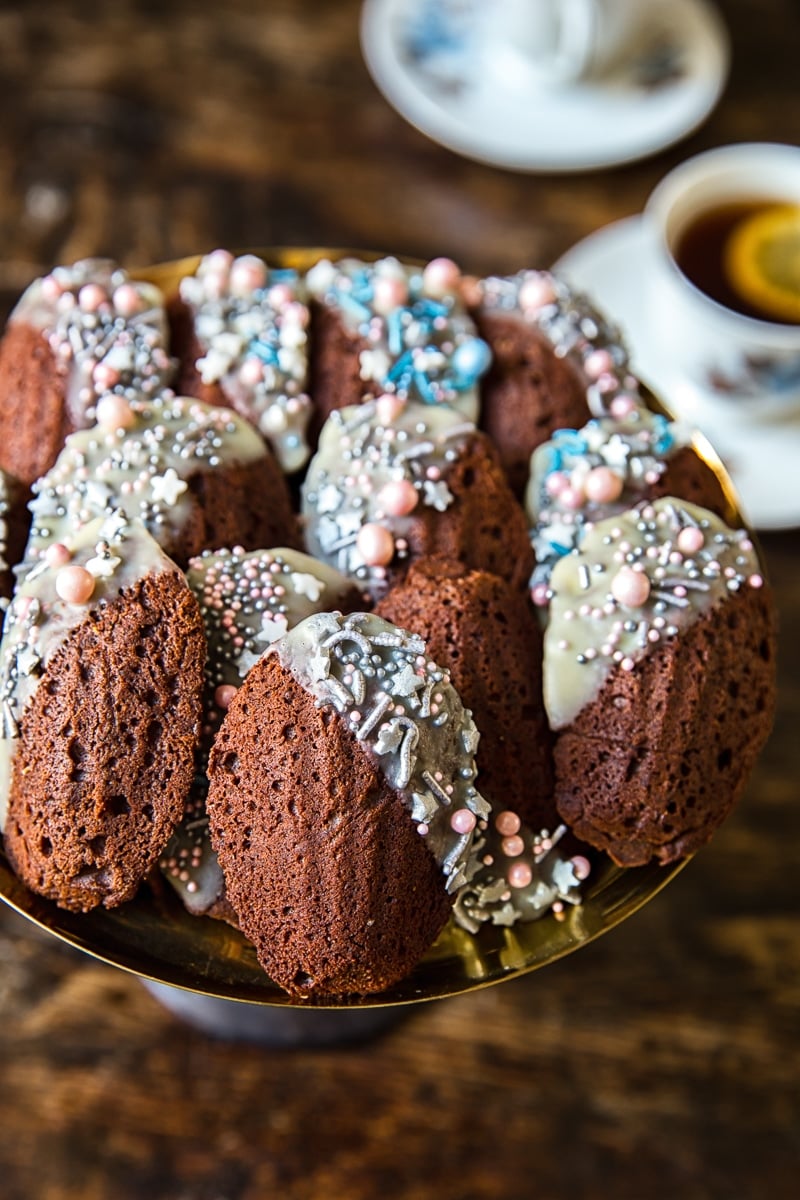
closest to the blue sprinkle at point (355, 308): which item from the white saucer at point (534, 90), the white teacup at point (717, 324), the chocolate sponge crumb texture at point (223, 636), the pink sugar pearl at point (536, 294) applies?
the pink sugar pearl at point (536, 294)

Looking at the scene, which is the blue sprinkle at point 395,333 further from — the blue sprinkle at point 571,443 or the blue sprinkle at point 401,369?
the blue sprinkle at point 571,443

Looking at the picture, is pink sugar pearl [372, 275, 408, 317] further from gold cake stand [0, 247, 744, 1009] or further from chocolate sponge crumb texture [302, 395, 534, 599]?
gold cake stand [0, 247, 744, 1009]

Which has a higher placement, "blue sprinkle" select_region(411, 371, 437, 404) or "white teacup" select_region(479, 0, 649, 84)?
"white teacup" select_region(479, 0, 649, 84)

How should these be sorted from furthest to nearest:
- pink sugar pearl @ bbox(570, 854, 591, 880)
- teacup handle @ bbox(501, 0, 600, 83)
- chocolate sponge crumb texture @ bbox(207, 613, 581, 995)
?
teacup handle @ bbox(501, 0, 600, 83)
pink sugar pearl @ bbox(570, 854, 591, 880)
chocolate sponge crumb texture @ bbox(207, 613, 581, 995)

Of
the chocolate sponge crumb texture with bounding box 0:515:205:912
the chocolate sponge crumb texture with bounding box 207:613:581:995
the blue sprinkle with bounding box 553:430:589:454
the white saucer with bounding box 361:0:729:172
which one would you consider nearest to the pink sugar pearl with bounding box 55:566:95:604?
the chocolate sponge crumb texture with bounding box 0:515:205:912

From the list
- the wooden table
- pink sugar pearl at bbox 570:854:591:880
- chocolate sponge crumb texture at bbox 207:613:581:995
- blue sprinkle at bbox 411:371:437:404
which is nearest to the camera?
chocolate sponge crumb texture at bbox 207:613:581:995
